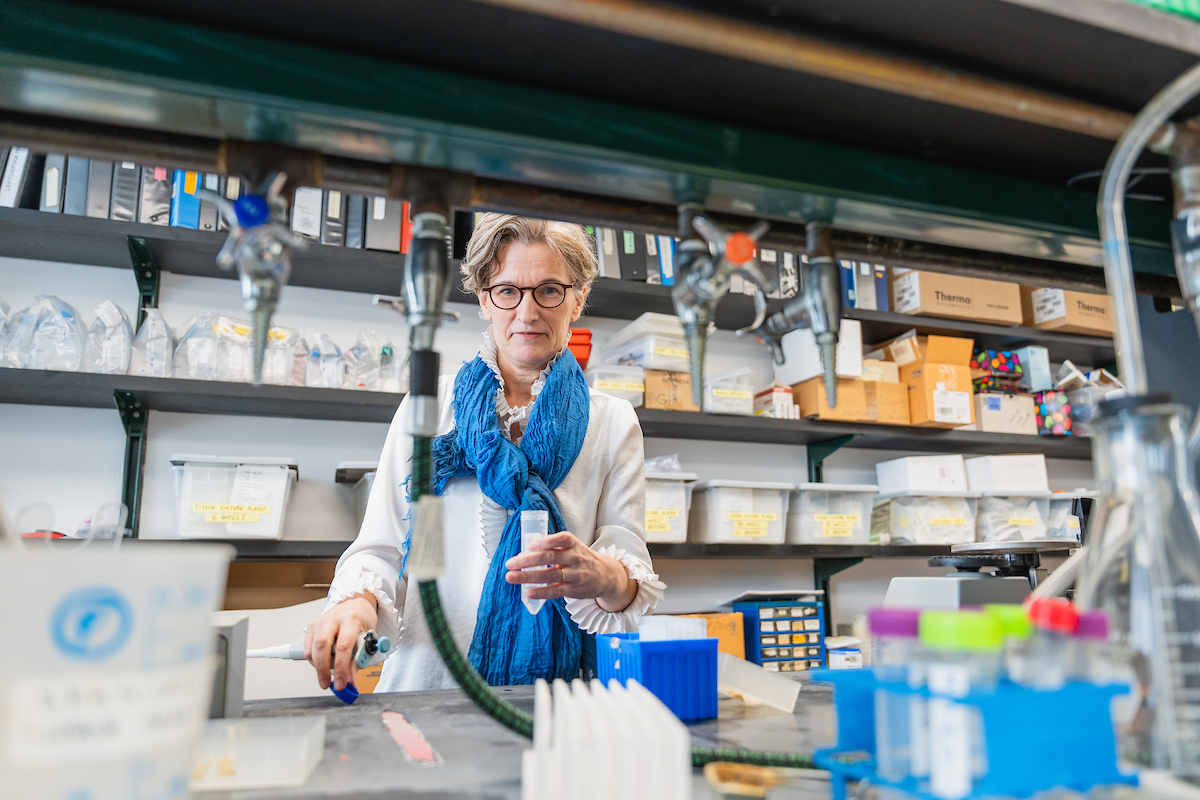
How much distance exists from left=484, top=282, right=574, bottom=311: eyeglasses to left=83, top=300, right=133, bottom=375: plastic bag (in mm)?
1123

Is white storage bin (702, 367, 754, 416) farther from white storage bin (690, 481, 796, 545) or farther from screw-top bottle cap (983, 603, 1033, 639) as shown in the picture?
screw-top bottle cap (983, 603, 1033, 639)

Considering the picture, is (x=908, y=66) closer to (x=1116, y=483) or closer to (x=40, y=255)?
(x=1116, y=483)

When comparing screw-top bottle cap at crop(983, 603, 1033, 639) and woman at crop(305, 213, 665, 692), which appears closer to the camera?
screw-top bottle cap at crop(983, 603, 1033, 639)

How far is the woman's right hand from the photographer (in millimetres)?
937

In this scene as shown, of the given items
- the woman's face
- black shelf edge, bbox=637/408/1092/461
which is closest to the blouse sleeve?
the woman's face

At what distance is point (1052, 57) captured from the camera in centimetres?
63

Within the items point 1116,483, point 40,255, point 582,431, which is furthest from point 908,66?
point 40,255

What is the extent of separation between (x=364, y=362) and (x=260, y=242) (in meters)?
1.75

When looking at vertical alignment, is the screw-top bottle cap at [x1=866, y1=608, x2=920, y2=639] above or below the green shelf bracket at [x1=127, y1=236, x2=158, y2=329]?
below

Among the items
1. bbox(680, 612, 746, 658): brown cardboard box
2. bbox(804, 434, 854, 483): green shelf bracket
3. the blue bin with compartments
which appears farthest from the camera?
bbox(804, 434, 854, 483): green shelf bracket

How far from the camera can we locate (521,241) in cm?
150

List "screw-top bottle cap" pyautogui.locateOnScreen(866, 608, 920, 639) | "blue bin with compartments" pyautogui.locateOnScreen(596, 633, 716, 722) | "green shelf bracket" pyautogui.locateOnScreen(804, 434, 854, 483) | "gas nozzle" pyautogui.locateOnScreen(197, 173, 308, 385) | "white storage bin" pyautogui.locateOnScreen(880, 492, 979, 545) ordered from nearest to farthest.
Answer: "screw-top bottle cap" pyautogui.locateOnScreen(866, 608, 920, 639)
"gas nozzle" pyautogui.locateOnScreen(197, 173, 308, 385)
"blue bin with compartments" pyautogui.locateOnScreen(596, 633, 716, 722)
"white storage bin" pyautogui.locateOnScreen(880, 492, 979, 545)
"green shelf bracket" pyautogui.locateOnScreen(804, 434, 854, 483)

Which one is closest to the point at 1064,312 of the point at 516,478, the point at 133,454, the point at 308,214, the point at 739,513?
the point at 739,513

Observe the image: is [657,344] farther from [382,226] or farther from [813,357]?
[382,226]
